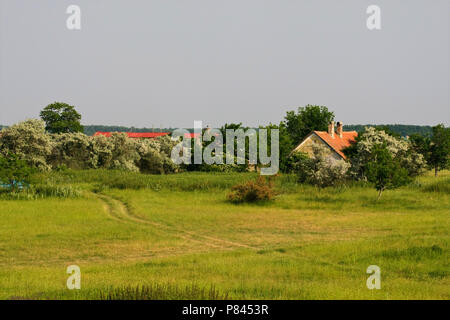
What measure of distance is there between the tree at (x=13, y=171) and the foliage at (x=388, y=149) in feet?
77.4

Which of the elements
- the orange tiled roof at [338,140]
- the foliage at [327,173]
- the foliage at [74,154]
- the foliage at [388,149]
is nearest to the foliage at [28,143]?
the foliage at [74,154]

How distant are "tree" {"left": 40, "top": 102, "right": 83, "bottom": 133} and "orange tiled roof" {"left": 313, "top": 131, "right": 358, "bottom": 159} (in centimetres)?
4928

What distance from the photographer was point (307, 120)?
290ft

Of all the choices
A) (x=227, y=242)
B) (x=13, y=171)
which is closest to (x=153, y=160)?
(x=13, y=171)

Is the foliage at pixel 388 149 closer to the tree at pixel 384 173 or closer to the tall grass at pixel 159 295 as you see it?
the tree at pixel 384 173

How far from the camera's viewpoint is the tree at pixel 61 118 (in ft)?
322

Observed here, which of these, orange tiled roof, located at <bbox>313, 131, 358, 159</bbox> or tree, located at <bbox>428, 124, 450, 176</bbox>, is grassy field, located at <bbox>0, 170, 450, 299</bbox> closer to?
orange tiled roof, located at <bbox>313, 131, 358, 159</bbox>

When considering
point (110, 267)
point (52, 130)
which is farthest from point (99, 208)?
point (52, 130)

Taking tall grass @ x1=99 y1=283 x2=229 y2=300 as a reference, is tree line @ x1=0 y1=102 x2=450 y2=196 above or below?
above

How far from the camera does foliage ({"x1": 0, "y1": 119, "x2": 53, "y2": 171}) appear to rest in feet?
175

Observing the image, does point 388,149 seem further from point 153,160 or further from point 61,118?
point 61,118

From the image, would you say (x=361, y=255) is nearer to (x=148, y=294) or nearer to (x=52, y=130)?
(x=148, y=294)

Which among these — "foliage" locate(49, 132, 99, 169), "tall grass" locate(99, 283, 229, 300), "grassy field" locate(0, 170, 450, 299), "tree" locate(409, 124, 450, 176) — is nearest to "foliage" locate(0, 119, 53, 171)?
"foliage" locate(49, 132, 99, 169)

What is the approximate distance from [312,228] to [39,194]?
1966cm
